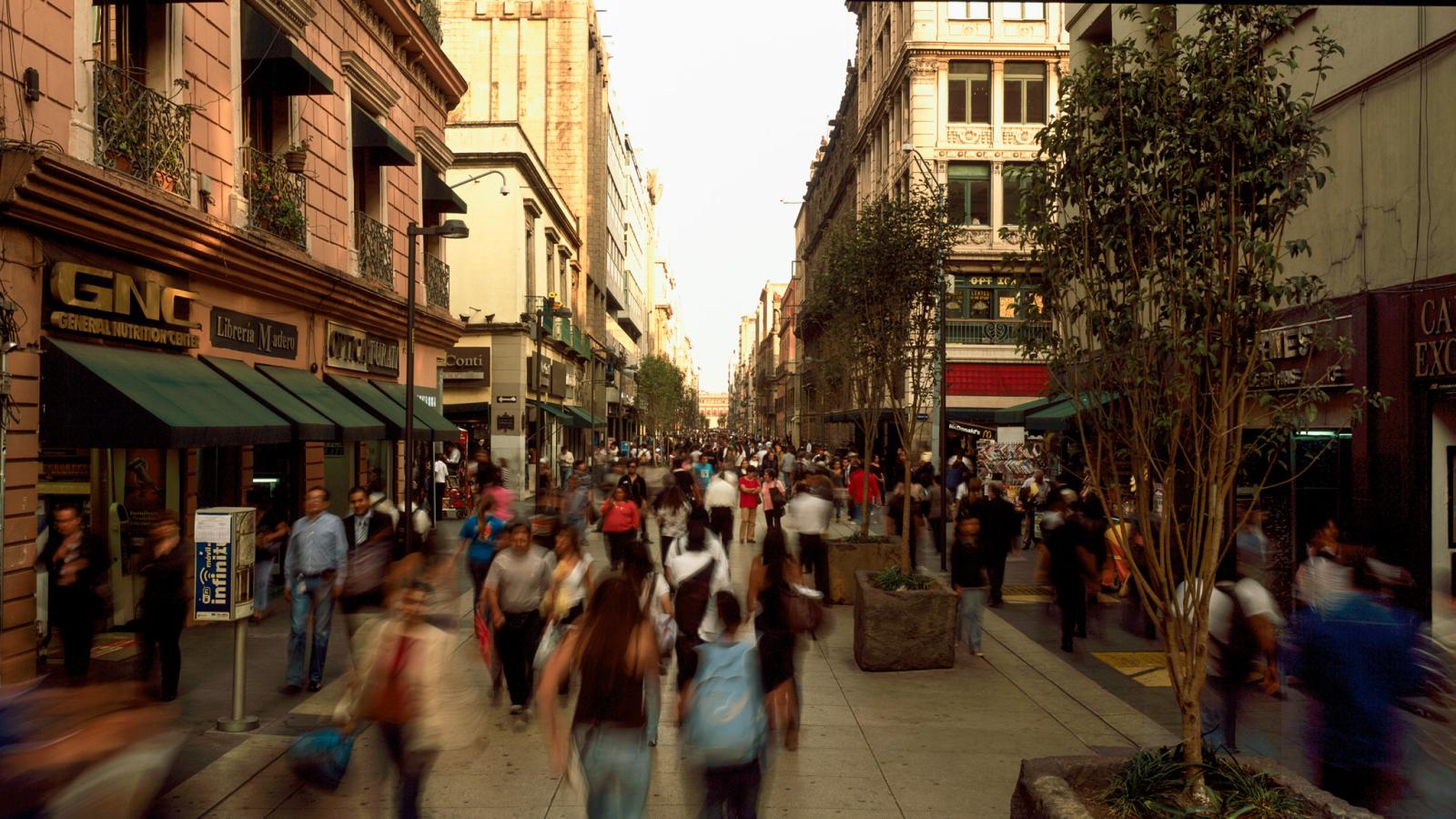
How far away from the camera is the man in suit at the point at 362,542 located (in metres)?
8.70

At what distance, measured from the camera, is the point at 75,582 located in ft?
29.1

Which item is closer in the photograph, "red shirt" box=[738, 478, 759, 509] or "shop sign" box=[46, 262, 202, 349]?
"shop sign" box=[46, 262, 202, 349]

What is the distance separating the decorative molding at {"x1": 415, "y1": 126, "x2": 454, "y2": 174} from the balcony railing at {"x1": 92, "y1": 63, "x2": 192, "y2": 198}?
10.8 meters

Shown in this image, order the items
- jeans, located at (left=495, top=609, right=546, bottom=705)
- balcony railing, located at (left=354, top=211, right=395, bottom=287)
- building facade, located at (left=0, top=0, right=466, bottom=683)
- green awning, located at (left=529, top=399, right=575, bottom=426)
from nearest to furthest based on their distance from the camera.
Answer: jeans, located at (left=495, top=609, right=546, bottom=705)
building facade, located at (left=0, top=0, right=466, bottom=683)
balcony railing, located at (left=354, top=211, right=395, bottom=287)
green awning, located at (left=529, top=399, right=575, bottom=426)

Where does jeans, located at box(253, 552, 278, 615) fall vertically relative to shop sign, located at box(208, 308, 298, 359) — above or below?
below

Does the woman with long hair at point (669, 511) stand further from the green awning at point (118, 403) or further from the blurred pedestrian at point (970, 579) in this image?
the green awning at point (118, 403)

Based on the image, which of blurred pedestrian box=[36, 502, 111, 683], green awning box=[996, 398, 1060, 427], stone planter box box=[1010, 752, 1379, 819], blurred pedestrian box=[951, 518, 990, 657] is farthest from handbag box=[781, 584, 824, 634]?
green awning box=[996, 398, 1060, 427]

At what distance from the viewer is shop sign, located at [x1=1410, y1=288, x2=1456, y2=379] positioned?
34.1 ft

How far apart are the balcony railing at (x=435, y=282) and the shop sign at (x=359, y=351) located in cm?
233

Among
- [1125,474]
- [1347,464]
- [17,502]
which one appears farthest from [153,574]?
[1125,474]

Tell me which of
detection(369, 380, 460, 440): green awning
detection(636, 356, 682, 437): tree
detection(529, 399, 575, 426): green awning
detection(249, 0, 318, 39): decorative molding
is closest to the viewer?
detection(249, 0, 318, 39): decorative molding

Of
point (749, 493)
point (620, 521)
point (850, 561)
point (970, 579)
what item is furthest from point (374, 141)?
point (970, 579)

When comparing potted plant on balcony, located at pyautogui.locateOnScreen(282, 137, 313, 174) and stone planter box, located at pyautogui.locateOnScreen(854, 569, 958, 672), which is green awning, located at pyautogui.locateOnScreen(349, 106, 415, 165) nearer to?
potted plant on balcony, located at pyautogui.locateOnScreen(282, 137, 313, 174)

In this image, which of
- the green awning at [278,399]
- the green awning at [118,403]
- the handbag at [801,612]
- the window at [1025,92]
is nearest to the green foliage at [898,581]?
the handbag at [801,612]
